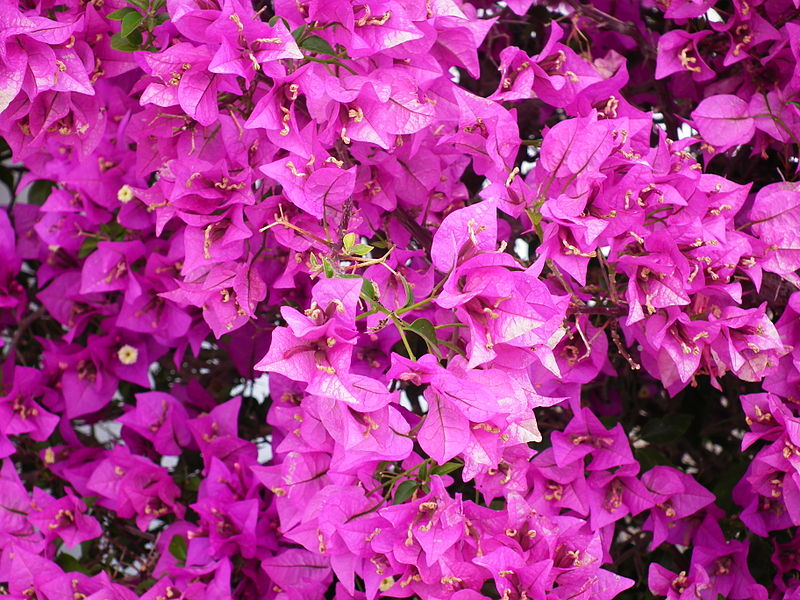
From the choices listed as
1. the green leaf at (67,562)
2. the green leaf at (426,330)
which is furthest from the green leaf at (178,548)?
the green leaf at (426,330)

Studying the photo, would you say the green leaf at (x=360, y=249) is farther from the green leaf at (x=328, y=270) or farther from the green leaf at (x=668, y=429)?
the green leaf at (x=668, y=429)

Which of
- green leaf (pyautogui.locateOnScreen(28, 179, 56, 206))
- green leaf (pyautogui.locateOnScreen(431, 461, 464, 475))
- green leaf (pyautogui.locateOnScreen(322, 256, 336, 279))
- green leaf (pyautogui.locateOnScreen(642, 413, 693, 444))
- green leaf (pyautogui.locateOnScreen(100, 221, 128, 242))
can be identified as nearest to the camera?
green leaf (pyautogui.locateOnScreen(322, 256, 336, 279))

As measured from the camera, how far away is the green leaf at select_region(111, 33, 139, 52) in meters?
0.98

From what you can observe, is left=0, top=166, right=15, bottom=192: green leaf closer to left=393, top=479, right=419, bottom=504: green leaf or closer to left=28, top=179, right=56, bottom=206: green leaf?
left=28, top=179, right=56, bottom=206: green leaf

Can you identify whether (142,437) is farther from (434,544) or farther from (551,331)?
(551,331)

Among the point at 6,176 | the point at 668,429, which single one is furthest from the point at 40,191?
the point at 668,429

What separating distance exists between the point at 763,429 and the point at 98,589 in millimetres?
837

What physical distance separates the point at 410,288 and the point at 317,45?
0.28 metres

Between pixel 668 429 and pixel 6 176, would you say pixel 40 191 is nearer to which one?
pixel 6 176

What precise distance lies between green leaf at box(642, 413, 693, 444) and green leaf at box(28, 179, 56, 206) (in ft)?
3.44

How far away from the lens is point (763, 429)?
102 cm

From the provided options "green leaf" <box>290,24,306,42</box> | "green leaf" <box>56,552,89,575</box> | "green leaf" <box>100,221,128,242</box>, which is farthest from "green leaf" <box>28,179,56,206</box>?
"green leaf" <box>290,24,306,42</box>

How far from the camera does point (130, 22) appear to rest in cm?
95

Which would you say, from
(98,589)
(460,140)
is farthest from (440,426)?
(98,589)
